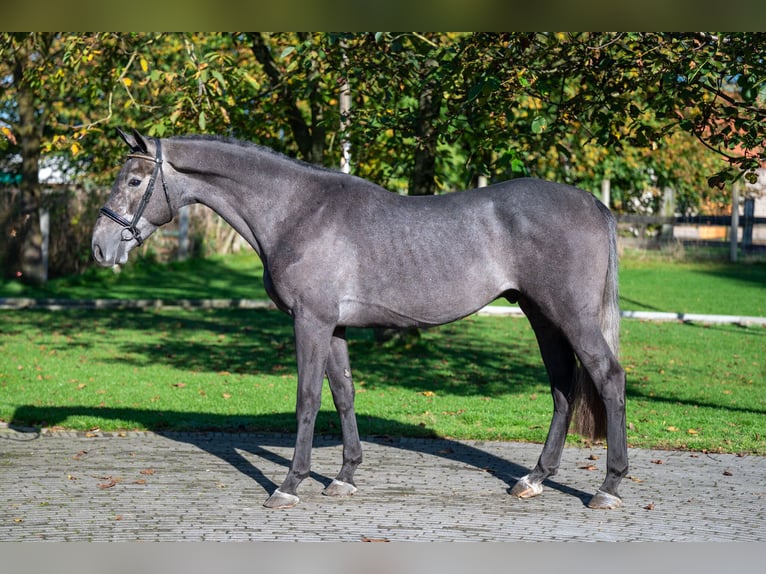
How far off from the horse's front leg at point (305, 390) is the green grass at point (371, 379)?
7.69 feet

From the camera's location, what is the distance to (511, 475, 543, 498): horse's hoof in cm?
675

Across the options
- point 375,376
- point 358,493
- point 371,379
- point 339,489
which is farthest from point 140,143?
point 375,376

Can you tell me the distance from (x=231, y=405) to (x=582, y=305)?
490 cm

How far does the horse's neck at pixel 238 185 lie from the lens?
6.66 m

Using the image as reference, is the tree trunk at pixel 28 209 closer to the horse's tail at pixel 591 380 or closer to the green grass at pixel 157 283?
the green grass at pixel 157 283

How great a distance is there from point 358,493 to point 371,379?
511cm

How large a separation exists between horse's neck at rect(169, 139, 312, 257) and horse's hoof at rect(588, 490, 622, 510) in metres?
2.87

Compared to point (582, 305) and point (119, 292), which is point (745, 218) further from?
point (582, 305)

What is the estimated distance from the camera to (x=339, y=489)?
6781 mm

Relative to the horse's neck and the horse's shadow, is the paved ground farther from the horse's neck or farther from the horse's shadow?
the horse's neck

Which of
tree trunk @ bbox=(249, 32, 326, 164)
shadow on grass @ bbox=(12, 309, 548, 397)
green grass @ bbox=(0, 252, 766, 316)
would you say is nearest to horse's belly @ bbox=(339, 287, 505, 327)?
shadow on grass @ bbox=(12, 309, 548, 397)

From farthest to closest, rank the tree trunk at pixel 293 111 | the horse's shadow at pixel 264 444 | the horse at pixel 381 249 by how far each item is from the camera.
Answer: the tree trunk at pixel 293 111 → the horse's shadow at pixel 264 444 → the horse at pixel 381 249

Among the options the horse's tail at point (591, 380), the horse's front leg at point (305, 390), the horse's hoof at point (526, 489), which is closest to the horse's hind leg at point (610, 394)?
the horse's tail at point (591, 380)

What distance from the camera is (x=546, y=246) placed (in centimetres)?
652
